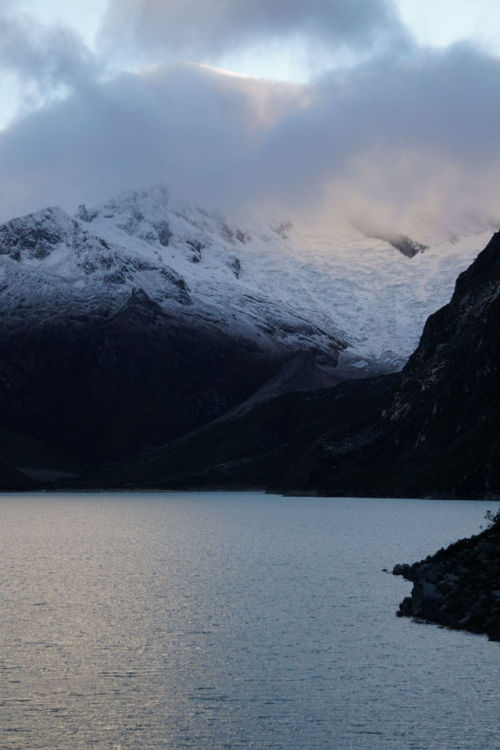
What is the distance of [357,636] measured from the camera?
175 feet

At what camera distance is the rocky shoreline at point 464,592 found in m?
52.9

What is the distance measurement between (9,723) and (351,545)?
76.5 meters

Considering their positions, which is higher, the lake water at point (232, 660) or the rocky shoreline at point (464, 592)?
the rocky shoreline at point (464, 592)

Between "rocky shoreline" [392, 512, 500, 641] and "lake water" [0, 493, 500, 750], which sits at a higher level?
"rocky shoreline" [392, 512, 500, 641]

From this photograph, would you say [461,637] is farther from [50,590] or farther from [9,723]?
[50,590]

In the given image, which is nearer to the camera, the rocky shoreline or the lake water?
the lake water

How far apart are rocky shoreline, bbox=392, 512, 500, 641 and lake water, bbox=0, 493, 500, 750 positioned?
1.25 m

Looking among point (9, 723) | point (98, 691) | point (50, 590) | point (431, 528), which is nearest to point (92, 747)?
point (9, 723)

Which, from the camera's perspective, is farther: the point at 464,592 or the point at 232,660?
the point at 464,592

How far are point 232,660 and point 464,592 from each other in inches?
581

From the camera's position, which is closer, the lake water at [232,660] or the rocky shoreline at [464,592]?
the lake water at [232,660]

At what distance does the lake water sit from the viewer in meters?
36.1

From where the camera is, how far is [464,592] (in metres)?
56.2

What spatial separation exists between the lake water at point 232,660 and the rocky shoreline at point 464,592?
49.3 inches
